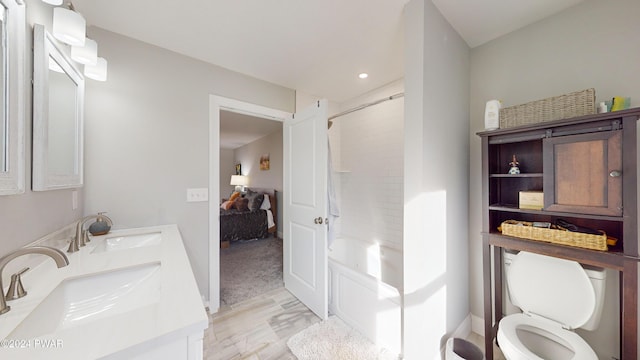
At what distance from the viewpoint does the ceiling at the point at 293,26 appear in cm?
142

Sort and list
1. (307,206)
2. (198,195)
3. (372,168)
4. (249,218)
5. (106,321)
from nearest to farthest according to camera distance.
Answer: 1. (106,321)
2. (198,195)
3. (307,206)
4. (372,168)
5. (249,218)

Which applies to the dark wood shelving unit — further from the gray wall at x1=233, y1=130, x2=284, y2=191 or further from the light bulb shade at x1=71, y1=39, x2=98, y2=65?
the gray wall at x1=233, y1=130, x2=284, y2=191

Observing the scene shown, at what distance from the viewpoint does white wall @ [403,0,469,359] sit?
136cm

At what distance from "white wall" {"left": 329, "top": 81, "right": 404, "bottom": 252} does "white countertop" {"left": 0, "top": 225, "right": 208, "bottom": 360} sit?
2096 mm

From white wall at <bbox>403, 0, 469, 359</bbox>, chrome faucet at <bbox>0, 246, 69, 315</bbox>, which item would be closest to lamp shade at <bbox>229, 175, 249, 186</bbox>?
white wall at <bbox>403, 0, 469, 359</bbox>

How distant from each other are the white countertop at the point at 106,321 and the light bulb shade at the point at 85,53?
1.09 metres

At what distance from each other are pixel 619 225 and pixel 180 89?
3.27 m

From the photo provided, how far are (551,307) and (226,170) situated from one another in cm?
765

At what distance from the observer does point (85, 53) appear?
49.1 inches

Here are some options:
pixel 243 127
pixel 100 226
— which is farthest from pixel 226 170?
pixel 100 226

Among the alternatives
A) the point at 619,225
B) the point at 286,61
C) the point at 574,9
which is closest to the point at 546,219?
the point at 619,225

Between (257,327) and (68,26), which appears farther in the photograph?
(257,327)

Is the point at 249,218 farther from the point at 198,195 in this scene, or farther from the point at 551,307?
the point at 551,307

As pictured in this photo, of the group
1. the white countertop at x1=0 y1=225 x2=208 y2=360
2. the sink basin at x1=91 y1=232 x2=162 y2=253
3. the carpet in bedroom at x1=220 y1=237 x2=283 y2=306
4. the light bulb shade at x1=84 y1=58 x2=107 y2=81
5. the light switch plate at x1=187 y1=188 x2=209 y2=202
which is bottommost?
the carpet in bedroom at x1=220 y1=237 x2=283 y2=306
